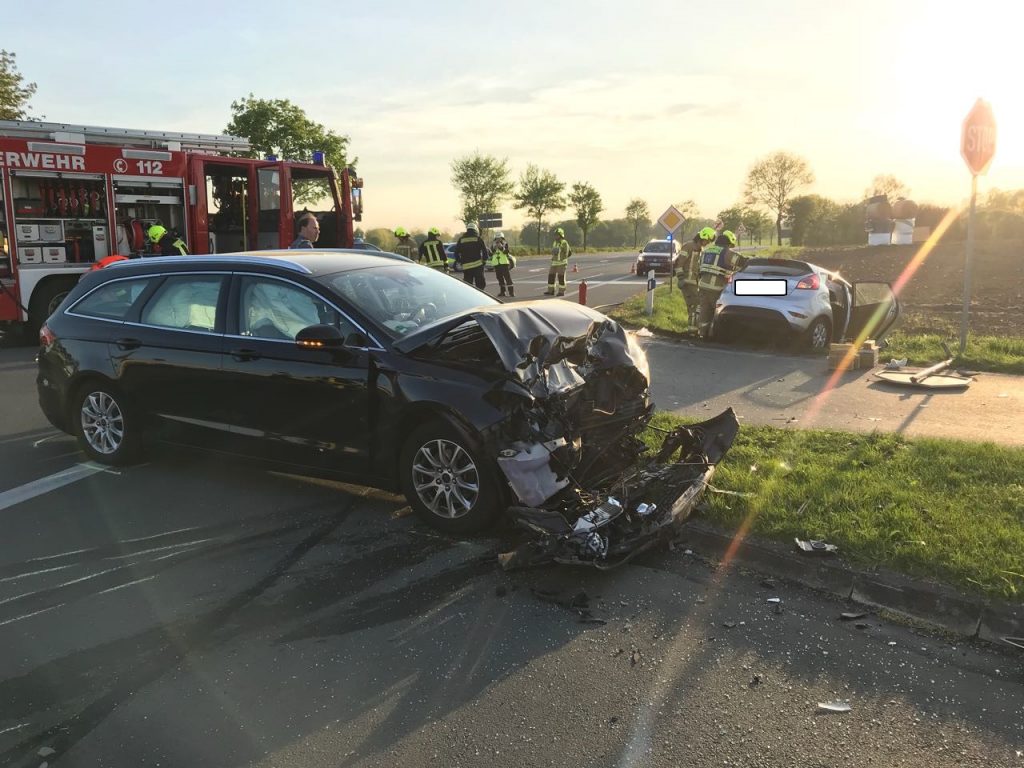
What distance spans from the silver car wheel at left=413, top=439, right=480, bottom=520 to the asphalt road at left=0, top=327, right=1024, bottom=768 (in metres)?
0.22

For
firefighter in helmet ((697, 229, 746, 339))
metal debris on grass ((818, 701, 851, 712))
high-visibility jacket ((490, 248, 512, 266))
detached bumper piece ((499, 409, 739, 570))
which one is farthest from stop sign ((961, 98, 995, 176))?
high-visibility jacket ((490, 248, 512, 266))

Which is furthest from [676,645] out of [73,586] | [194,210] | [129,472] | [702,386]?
[194,210]

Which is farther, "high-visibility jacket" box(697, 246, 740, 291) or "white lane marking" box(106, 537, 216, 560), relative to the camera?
"high-visibility jacket" box(697, 246, 740, 291)

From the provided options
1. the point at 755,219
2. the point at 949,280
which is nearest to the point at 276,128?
the point at 949,280

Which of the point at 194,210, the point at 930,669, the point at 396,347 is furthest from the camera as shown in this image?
the point at 194,210

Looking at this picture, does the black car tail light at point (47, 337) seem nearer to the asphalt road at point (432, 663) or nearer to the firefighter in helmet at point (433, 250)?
the asphalt road at point (432, 663)

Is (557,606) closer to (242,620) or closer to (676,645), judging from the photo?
(676,645)

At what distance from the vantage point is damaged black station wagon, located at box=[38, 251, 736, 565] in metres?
4.33

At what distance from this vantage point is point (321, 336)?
475 cm

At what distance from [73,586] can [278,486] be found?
1.70 meters

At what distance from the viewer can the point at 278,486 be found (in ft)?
18.3

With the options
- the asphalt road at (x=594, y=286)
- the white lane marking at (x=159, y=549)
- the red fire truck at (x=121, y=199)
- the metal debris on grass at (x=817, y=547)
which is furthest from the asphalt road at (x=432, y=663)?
the asphalt road at (x=594, y=286)

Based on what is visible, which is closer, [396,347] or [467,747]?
[467,747]

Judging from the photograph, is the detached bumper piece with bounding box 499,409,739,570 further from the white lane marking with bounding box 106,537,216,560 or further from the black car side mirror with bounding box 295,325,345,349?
the white lane marking with bounding box 106,537,216,560
